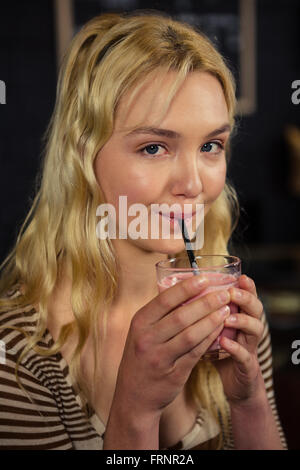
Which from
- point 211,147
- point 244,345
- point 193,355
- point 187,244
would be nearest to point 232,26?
point 211,147

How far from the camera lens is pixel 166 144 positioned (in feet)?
3.64

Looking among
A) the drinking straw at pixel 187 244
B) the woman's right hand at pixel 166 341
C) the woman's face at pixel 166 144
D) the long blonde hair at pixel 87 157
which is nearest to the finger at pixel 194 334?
the woman's right hand at pixel 166 341

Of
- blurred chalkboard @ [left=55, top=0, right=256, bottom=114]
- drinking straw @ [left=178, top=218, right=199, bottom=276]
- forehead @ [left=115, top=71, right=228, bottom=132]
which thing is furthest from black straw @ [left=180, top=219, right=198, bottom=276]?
blurred chalkboard @ [left=55, top=0, right=256, bottom=114]

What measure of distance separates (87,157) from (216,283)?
1.36 ft

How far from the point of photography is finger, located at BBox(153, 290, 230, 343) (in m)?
0.88

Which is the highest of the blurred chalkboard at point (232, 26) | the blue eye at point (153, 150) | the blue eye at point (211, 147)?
the blurred chalkboard at point (232, 26)

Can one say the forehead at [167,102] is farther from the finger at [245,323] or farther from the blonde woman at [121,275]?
the finger at [245,323]

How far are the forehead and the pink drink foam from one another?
12.1 inches

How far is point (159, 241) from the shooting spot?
1170mm

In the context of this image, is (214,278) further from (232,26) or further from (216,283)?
(232,26)

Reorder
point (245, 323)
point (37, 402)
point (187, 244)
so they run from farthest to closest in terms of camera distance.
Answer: point (37, 402) → point (187, 244) → point (245, 323)

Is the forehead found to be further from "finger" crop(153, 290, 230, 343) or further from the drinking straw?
"finger" crop(153, 290, 230, 343)

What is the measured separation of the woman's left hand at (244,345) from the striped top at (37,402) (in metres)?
0.23

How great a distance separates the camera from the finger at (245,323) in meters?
0.98
